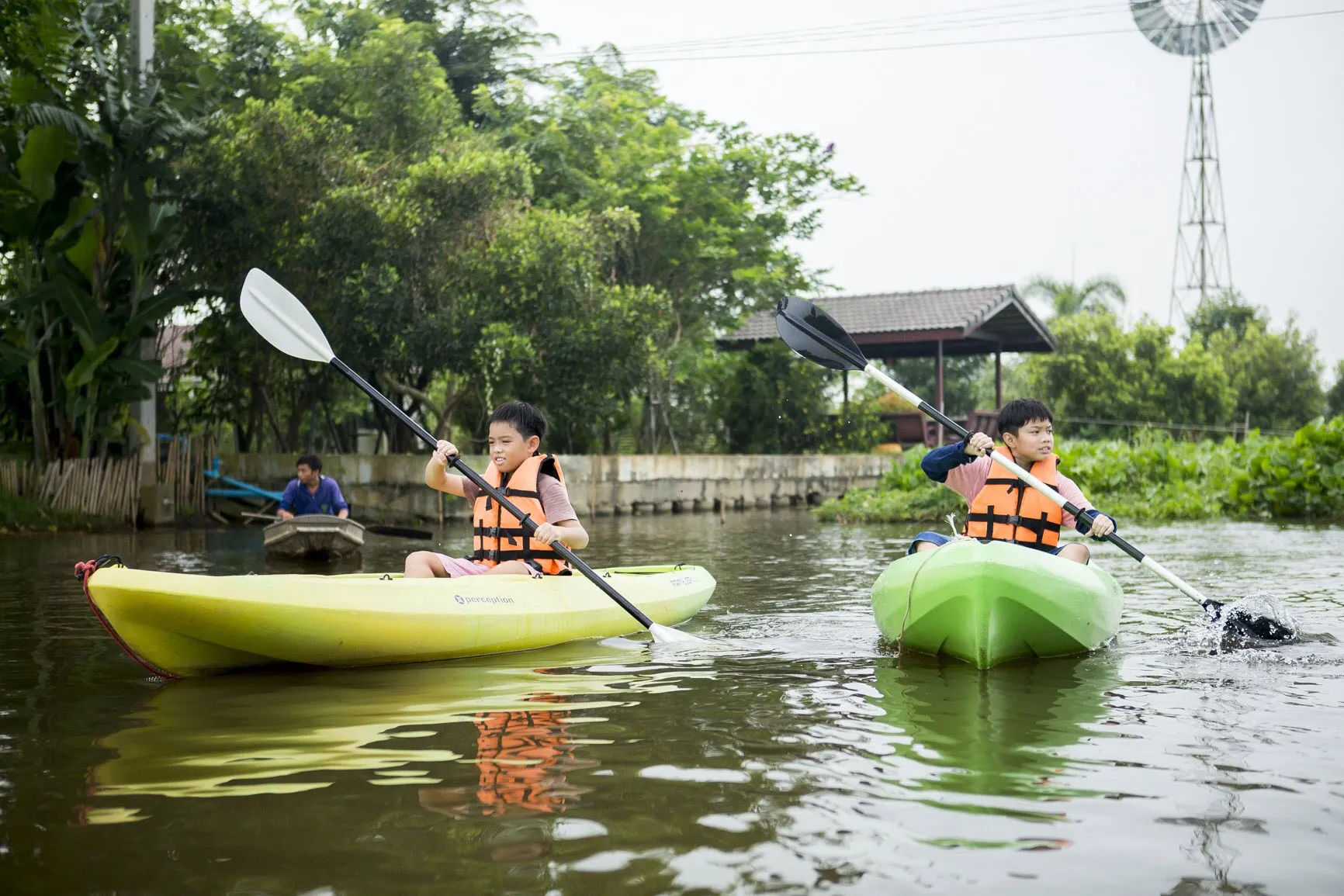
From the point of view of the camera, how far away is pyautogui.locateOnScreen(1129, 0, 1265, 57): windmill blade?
1152 inches

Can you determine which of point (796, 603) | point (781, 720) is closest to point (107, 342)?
point (796, 603)

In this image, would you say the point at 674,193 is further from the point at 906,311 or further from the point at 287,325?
the point at 287,325

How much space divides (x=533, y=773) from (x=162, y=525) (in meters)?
11.8

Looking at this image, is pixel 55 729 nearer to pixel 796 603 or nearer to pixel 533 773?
pixel 533 773

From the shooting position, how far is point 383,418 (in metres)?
17.7

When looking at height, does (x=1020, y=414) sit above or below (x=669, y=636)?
above

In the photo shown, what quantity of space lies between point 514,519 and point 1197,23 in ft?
97.5

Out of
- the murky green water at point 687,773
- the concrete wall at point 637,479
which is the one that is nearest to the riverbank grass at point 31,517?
the concrete wall at point 637,479

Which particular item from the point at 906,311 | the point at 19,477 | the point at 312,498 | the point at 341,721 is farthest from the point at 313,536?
the point at 906,311

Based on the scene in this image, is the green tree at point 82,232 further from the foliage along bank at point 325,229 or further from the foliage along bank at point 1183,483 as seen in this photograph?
the foliage along bank at point 1183,483

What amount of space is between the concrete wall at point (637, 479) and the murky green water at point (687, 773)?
9981 mm

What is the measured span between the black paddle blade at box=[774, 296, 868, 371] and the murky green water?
1476 mm

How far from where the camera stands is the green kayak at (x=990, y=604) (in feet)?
15.4

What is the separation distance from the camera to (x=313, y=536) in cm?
944
